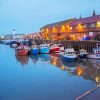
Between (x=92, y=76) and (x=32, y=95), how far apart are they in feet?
34.7

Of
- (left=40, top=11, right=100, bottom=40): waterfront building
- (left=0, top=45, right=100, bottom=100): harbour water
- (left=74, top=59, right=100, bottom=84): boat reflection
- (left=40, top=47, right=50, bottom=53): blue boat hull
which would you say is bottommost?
(left=0, top=45, right=100, bottom=100): harbour water

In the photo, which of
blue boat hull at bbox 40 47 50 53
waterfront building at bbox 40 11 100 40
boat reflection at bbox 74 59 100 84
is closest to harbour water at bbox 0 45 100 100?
boat reflection at bbox 74 59 100 84

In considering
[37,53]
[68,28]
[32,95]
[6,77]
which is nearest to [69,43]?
[37,53]

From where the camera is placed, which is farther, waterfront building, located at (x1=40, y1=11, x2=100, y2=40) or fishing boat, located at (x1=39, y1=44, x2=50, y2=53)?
waterfront building, located at (x1=40, y1=11, x2=100, y2=40)

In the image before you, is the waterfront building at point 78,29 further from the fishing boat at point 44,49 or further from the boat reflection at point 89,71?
the boat reflection at point 89,71

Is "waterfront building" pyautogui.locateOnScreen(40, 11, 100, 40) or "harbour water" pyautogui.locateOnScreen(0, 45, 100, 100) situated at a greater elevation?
"waterfront building" pyautogui.locateOnScreen(40, 11, 100, 40)

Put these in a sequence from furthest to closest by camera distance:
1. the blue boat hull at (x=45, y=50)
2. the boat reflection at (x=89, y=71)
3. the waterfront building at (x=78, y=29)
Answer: the waterfront building at (x=78, y=29)
the blue boat hull at (x=45, y=50)
the boat reflection at (x=89, y=71)

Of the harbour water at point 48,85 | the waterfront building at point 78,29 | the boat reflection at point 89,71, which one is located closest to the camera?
the harbour water at point 48,85

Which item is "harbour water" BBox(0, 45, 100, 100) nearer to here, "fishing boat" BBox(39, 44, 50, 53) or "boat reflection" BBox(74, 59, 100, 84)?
"boat reflection" BBox(74, 59, 100, 84)

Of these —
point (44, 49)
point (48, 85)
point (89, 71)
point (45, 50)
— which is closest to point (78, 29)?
point (44, 49)

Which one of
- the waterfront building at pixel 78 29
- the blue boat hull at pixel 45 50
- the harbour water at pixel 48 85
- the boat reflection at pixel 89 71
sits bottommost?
the harbour water at pixel 48 85

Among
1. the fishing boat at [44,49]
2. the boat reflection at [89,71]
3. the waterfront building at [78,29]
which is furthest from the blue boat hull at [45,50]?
the boat reflection at [89,71]

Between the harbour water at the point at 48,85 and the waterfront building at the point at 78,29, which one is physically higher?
the waterfront building at the point at 78,29

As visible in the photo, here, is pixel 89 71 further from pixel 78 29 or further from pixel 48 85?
pixel 78 29
